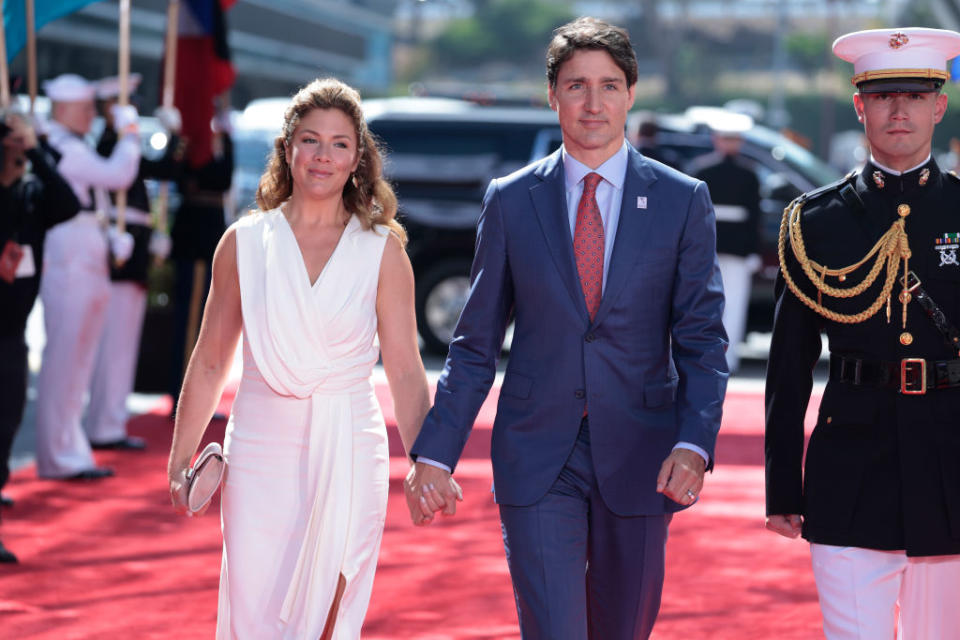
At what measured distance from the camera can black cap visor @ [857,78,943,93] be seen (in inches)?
157

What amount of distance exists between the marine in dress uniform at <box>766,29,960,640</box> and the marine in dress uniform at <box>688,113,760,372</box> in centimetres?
833

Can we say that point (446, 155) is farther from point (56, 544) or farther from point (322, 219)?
point (322, 219)

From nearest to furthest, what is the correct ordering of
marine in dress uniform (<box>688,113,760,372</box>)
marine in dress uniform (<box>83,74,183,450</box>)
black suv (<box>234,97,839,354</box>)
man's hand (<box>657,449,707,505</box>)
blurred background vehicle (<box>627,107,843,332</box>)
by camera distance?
man's hand (<box>657,449,707,505</box>), marine in dress uniform (<box>83,74,183,450</box>), marine in dress uniform (<box>688,113,760,372</box>), blurred background vehicle (<box>627,107,843,332</box>), black suv (<box>234,97,839,354</box>)

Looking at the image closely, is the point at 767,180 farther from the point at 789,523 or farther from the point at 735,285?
the point at 789,523

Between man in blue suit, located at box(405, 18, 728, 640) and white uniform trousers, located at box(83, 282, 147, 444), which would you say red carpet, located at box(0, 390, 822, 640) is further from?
man in blue suit, located at box(405, 18, 728, 640)

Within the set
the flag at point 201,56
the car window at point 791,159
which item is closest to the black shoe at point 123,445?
the flag at point 201,56

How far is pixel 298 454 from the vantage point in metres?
4.35

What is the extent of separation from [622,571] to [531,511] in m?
0.29

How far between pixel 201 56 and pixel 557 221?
7.83 meters

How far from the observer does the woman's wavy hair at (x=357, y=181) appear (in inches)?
179

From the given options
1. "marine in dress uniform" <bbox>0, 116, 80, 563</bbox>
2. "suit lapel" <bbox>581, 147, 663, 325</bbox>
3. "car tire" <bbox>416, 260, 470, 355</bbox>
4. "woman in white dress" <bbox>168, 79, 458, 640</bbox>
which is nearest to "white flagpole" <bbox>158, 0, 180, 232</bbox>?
"marine in dress uniform" <bbox>0, 116, 80, 563</bbox>

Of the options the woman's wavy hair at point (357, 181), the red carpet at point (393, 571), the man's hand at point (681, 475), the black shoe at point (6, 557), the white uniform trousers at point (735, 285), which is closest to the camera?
the man's hand at point (681, 475)

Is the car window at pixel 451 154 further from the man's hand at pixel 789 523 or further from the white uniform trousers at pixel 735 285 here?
the man's hand at pixel 789 523

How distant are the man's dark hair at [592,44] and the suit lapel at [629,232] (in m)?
0.28
